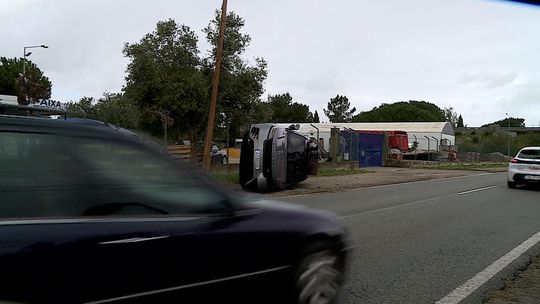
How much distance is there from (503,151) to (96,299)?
6571 centimetres

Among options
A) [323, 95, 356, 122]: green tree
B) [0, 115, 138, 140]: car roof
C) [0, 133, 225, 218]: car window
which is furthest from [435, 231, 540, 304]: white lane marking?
[323, 95, 356, 122]: green tree

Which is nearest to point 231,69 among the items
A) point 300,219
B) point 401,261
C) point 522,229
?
point 522,229

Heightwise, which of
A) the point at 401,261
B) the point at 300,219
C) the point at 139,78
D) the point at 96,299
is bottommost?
the point at 401,261

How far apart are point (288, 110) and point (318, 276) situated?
351 ft

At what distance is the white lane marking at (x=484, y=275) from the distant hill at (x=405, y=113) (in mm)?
116033

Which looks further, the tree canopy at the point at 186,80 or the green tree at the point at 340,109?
the green tree at the point at 340,109

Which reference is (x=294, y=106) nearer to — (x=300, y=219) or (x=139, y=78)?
(x=139, y=78)

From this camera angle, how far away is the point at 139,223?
3330 mm

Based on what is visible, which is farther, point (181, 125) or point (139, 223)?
point (181, 125)

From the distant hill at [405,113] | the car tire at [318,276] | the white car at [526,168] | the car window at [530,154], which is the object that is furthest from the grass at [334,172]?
the distant hill at [405,113]

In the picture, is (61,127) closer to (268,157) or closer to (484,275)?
(484,275)

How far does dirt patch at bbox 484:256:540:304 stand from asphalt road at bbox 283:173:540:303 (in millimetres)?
126

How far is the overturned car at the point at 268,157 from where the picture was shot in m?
15.8

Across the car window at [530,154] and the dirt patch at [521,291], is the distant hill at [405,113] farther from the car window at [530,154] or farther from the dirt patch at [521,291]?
the dirt patch at [521,291]
